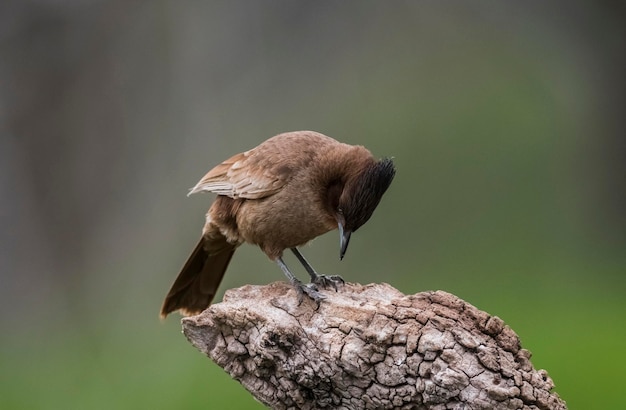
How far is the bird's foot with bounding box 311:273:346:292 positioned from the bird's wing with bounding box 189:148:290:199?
1.65 ft

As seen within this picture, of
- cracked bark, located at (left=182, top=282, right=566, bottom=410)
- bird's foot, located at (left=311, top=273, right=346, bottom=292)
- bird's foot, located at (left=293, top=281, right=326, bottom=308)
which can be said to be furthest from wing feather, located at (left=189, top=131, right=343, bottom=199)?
cracked bark, located at (left=182, top=282, right=566, bottom=410)

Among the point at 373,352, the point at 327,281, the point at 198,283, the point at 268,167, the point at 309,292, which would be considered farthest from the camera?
the point at 198,283

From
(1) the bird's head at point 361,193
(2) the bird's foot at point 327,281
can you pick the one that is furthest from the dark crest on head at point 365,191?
(2) the bird's foot at point 327,281

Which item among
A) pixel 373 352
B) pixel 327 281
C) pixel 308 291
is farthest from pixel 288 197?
pixel 373 352

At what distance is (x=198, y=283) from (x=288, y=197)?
2.77 feet

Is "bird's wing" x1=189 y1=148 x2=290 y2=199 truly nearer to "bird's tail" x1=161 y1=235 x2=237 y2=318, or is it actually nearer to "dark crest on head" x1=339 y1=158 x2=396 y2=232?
"bird's tail" x1=161 y1=235 x2=237 y2=318

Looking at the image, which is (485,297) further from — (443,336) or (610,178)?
(443,336)

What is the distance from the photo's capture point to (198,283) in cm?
475

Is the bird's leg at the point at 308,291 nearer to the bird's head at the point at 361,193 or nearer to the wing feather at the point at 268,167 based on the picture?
the bird's head at the point at 361,193

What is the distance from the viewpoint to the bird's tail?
15.5ft

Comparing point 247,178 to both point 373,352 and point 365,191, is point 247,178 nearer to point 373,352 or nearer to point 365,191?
point 365,191

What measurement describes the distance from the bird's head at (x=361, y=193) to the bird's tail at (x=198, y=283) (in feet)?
3.01

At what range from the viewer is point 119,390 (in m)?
6.93

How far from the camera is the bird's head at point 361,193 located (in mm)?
3869
